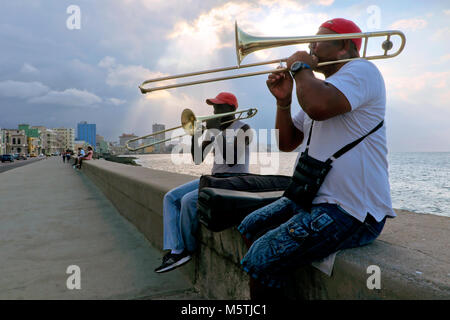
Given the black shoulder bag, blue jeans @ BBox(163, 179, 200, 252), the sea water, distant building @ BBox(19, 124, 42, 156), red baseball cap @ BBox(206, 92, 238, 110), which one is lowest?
the sea water

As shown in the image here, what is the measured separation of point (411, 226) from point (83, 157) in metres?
21.7

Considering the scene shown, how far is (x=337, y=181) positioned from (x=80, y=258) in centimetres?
310

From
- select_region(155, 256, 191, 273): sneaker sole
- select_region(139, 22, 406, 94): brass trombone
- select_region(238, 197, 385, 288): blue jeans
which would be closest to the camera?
select_region(238, 197, 385, 288): blue jeans

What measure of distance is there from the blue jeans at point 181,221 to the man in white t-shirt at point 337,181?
3.96ft

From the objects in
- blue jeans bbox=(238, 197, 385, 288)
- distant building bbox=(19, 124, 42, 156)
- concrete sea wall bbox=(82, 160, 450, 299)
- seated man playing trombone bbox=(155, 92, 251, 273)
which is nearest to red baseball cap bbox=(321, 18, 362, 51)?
blue jeans bbox=(238, 197, 385, 288)

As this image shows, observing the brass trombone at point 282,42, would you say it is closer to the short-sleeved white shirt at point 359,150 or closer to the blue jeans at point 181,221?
the short-sleeved white shirt at point 359,150

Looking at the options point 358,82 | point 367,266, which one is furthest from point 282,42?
point 367,266

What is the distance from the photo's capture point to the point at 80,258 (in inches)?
141

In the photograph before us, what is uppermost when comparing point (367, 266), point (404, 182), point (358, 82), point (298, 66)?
point (298, 66)

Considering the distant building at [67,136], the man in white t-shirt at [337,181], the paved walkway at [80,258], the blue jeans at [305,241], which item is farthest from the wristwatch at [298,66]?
the distant building at [67,136]

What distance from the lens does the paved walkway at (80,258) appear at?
9.18 feet

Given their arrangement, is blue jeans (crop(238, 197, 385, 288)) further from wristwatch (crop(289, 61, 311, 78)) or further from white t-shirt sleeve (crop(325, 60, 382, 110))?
wristwatch (crop(289, 61, 311, 78))

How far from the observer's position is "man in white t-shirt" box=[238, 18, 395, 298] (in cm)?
150

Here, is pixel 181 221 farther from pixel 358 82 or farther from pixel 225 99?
pixel 358 82
